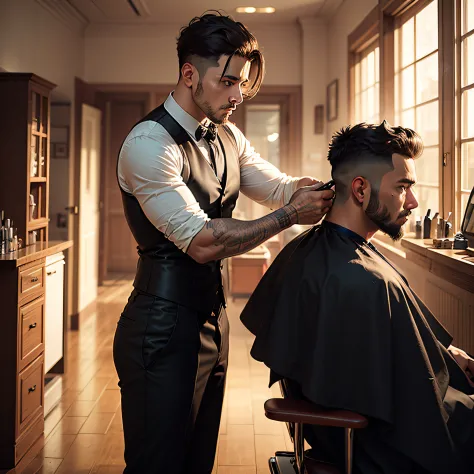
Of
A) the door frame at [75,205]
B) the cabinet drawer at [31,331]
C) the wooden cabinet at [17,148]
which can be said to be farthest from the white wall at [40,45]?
the cabinet drawer at [31,331]

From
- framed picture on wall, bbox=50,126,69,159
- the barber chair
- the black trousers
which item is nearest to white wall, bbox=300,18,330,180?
framed picture on wall, bbox=50,126,69,159

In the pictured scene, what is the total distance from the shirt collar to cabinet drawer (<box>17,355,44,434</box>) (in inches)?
66.3

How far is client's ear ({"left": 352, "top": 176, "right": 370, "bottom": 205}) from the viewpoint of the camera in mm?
1627

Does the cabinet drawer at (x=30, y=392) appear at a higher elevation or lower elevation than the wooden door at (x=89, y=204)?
lower

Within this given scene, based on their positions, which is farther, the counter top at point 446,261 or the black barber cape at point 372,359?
the counter top at point 446,261

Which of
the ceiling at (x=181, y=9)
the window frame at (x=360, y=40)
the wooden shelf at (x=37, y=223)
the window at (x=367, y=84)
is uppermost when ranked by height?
the ceiling at (x=181, y=9)

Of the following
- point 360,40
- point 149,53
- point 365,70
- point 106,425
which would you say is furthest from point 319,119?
point 106,425

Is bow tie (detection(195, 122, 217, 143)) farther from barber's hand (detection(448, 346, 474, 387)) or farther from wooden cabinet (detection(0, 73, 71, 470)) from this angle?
wooden cabinet (detection(0, 73, 71, 470))

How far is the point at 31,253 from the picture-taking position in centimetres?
311

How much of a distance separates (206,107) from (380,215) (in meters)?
0.55

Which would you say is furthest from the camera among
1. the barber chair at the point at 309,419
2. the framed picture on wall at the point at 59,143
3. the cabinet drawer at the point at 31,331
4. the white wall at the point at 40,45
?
the framed picture on wall at the point at 59,143

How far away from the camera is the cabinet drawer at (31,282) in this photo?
116 inches

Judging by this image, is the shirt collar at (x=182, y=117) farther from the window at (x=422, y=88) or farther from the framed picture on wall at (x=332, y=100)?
the framed picture on wall at (x=332, y=100)

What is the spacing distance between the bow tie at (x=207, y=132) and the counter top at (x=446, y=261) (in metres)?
0.99
